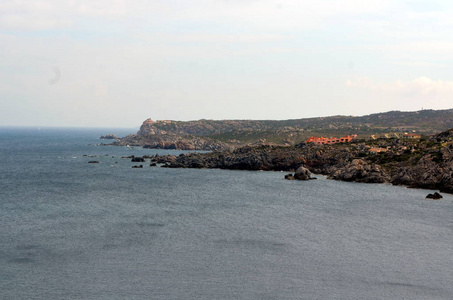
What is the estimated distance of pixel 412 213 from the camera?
7244 centimetres

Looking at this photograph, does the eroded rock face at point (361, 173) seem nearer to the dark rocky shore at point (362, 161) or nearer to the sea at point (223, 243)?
the dark rocky shore at point (362, 161)

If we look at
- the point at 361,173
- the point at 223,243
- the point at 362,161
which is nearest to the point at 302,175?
the point at 361,173

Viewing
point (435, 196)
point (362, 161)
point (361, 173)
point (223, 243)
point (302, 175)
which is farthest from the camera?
point (362, 161)

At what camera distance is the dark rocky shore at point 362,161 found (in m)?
99.4

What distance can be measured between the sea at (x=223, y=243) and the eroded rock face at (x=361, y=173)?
756 cm

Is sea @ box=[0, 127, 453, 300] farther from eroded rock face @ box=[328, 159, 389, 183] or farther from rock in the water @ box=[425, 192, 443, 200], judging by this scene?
eroded rock face @ box=[328, 159, 389, 183]

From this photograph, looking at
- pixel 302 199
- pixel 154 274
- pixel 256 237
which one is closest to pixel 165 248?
pixel 154 274

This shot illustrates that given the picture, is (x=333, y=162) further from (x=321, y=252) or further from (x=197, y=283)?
(x=197, y=283)

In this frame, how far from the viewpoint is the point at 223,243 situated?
5459 cm

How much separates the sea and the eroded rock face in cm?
756

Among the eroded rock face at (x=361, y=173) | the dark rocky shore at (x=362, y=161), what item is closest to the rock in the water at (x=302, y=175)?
the eroded rock face at (x=361, y=173)

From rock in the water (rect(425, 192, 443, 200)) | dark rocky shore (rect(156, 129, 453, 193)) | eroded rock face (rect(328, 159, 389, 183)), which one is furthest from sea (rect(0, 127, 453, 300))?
eroded rock face (rect(328, 159, 389, 183))

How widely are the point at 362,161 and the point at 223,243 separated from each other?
6970 cm

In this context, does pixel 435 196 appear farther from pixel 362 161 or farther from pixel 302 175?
pixel 302 175
